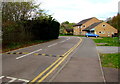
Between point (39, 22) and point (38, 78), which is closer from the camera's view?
point (38, 78)

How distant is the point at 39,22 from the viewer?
20969 millimetres

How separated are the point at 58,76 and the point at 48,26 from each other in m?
18.8

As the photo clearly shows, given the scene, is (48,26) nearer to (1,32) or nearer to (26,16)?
(26,16)

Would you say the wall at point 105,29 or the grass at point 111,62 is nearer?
the grass at point 111,62

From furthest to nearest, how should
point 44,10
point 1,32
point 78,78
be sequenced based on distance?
point 44,10
point 1,32
point 78,78

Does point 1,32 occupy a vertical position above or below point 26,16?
below

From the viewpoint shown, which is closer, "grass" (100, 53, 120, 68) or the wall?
"grass" (100, 53, 120, 68)

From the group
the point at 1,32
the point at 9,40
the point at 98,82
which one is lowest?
the point at 98,82

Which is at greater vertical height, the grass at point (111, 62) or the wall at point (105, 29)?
the wall at point (105, 29)

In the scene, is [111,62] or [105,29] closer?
[111,62]

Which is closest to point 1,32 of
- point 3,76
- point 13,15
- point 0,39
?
point 0,39

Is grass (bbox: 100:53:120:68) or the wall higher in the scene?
the wall

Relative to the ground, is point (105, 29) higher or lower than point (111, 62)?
higher

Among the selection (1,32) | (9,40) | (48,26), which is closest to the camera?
(1,32)
